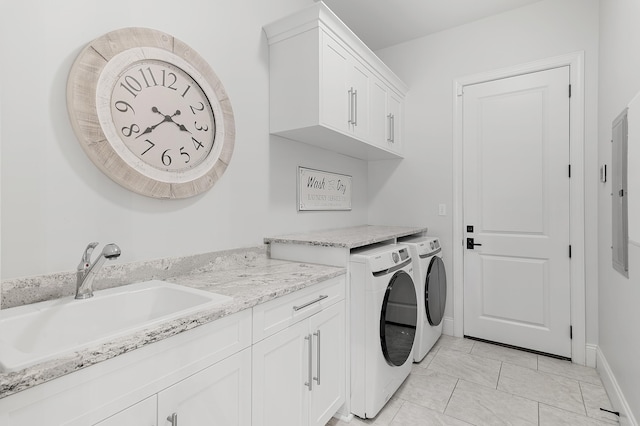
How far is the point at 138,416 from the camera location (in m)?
0.86

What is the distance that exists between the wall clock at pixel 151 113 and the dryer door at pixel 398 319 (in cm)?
121

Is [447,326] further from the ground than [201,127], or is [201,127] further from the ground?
[201,127]

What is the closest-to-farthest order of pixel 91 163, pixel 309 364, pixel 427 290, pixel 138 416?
pixel 138 416 → pixel 91 163 → pixel 309 364 → pixel 427 290

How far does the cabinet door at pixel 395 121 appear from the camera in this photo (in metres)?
2.92

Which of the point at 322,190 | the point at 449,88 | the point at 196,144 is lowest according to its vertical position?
the point at 322,190

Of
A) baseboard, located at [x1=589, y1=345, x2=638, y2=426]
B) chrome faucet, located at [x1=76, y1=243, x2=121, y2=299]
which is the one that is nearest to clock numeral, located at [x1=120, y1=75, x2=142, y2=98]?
chrome faucet, located at [x1=76, y1=243, x2=121, y2=299]

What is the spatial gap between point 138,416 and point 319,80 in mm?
1816

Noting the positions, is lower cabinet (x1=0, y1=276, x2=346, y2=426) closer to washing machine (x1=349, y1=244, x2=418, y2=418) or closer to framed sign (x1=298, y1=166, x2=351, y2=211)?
washing machine (x1=349, y1=244, x2=418, y2=418)

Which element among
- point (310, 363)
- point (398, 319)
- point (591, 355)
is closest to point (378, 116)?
point (398, 319)

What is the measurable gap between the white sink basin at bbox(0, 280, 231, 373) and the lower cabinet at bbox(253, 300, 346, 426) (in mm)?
366

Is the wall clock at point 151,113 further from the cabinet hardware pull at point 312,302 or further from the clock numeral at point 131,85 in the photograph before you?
the cabinet hardware pull at point 312,302

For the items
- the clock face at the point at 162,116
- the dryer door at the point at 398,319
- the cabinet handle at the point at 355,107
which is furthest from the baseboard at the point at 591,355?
the clock face at the point at 162,116

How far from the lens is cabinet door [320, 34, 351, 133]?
1.99m

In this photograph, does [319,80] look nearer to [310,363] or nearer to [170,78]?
[170,78]
